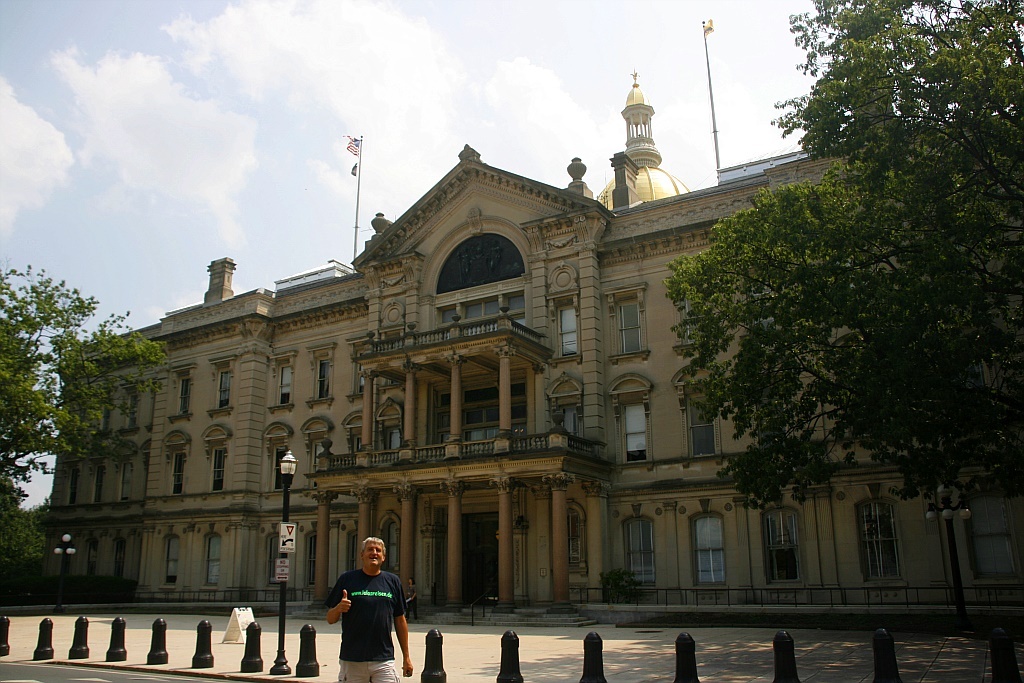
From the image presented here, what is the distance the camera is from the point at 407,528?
106 feet

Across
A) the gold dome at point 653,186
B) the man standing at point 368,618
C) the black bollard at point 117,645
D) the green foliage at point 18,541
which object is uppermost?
the gold dome at point 653,186

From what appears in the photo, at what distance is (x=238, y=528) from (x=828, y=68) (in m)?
32.3

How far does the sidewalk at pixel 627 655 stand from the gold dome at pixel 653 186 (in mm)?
30991

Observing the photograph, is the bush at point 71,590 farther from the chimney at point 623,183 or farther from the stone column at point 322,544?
the chimney at point 623,183

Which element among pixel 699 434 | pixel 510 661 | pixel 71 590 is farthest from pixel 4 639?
pixel 71 590

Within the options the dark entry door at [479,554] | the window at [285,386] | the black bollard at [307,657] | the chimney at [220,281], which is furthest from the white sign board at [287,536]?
the chimney at [220,281]

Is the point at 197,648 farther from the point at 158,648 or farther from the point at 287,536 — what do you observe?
the point at 287,536

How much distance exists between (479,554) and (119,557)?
23233mm

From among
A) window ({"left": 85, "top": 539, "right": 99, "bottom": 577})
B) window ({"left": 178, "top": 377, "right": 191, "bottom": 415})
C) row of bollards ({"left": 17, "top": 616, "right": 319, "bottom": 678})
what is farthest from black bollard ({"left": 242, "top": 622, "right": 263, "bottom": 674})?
window ({"left": 85, "top": 539, "right": 99, "bottom": 577})

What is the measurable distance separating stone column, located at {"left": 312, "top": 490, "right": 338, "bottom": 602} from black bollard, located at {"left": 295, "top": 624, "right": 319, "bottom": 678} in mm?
17935

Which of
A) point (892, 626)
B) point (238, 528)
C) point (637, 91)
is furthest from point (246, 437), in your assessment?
point (637, 91)

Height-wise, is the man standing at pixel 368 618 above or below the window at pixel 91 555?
below

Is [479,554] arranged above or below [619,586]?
above

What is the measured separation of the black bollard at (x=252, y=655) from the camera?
656 inches
